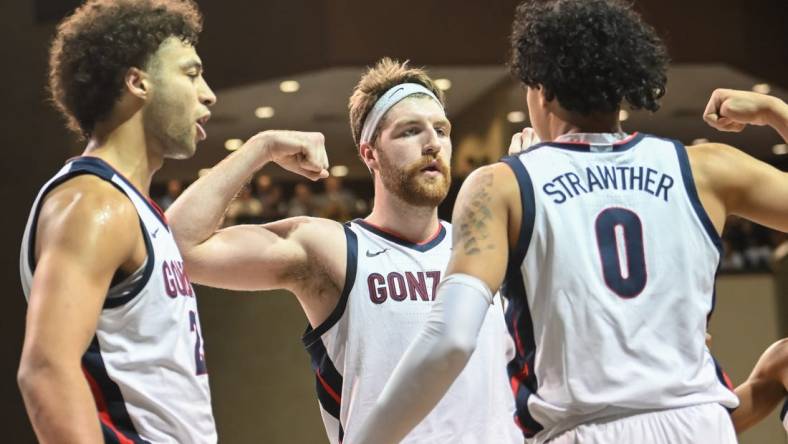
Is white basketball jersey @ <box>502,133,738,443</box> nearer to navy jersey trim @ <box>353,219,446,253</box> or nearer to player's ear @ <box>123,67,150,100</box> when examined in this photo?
player's ear @ <box>123,67,150,100</box>

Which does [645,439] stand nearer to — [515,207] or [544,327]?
[544,327]

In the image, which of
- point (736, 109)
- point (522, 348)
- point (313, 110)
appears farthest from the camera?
point (313, 110)

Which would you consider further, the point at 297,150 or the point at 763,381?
the point at 297,150

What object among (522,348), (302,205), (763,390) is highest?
(522,348)

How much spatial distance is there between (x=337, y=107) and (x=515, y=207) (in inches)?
572


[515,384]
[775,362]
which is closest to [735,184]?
[515,384]

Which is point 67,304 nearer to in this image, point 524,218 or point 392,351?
point 524,218

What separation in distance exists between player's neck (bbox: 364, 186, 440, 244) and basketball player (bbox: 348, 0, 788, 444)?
4.78 feet

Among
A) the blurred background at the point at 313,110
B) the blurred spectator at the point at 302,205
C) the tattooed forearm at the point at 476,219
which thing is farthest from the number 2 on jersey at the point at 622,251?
the blurred spectator at the point at 302,205

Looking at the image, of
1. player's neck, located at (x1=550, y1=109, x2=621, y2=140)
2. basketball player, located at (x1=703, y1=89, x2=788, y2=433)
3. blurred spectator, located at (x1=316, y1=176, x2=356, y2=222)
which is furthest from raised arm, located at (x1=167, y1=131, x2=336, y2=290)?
blurred spectator, located at (x1=316, y1=176, x2=356, y2=222)

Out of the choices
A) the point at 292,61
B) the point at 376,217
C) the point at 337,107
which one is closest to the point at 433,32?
the point at 292,61

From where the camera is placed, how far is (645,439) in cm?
271

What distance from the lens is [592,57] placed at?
283 cm

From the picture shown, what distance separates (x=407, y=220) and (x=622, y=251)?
1682 millimetres
